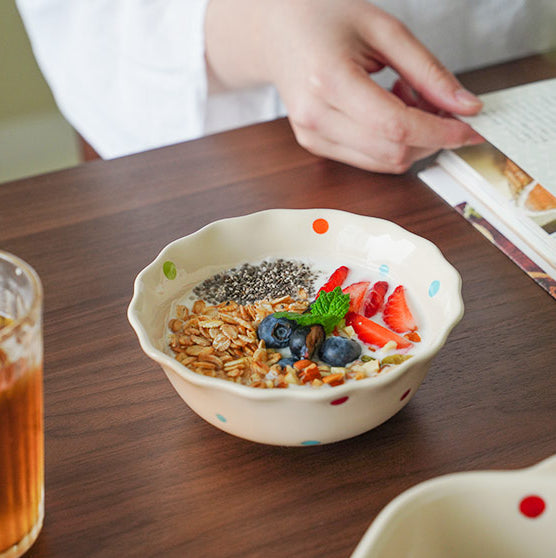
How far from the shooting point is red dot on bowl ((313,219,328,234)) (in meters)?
0.63

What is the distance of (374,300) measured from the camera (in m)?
0.57

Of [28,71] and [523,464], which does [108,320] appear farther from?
[28,71]

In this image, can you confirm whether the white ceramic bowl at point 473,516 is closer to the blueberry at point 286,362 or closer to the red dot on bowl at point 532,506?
the red dot on bowl at point 532,506

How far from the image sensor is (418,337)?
1.75ft

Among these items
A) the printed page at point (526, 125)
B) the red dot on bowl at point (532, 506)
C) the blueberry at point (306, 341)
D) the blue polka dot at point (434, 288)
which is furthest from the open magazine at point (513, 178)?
the red dot on bowl at point (532, 506)

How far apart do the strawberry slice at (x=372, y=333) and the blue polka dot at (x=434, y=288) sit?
48mm

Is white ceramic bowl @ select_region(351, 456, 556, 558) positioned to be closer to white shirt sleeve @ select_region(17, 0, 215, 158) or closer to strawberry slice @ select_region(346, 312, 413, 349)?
strawberry slice @ select_region(346, 312, 413, 349)

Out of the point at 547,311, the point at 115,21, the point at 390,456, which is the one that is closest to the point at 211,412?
the point at 390,456

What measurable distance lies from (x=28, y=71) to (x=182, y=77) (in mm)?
1426

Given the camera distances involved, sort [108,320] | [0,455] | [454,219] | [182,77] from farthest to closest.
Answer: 1. [182,77]
2. [454,219]
3. [108,320]
4. [0,455]

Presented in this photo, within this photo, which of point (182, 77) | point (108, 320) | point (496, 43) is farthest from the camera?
point (496, 43)

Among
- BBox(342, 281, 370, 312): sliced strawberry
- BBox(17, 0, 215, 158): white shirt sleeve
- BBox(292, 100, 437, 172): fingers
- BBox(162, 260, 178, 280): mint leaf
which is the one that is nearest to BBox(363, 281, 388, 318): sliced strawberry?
BBox(342, 281, 370, 312): sliced strawberry

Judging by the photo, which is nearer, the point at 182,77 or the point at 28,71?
the point at 182,77

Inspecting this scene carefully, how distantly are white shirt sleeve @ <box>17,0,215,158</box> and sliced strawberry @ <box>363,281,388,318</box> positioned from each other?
2.04 ft
